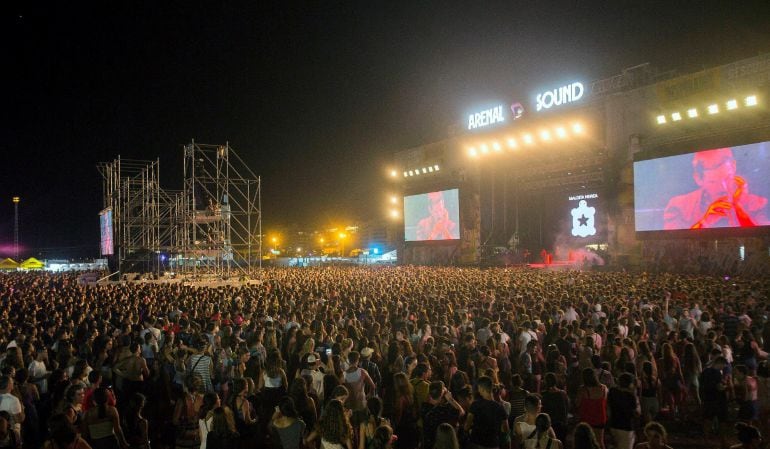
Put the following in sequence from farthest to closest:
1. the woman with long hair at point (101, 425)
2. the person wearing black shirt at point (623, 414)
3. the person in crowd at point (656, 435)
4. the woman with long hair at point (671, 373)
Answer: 1. the woman with long hair at point (671, 373)
2. the person wearing black shirt at point (623, 414)
3. the woman with long hair at point (101, 425)
4. the person in crowd at point (656, 435)

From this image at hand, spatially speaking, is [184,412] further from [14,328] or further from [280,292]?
[280,292]

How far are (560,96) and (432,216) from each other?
552 inches

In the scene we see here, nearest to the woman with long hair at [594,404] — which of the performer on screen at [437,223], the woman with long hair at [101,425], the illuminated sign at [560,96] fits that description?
the woman with long hair at [101,425]

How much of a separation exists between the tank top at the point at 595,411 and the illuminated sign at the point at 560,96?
28455mm

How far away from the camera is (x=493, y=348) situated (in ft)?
26.2

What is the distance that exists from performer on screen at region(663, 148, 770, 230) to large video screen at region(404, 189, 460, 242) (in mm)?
16348

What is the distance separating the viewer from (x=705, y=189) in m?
25.5

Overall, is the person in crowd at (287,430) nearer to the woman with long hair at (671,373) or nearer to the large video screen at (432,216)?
the woman with long hair at (671,373)

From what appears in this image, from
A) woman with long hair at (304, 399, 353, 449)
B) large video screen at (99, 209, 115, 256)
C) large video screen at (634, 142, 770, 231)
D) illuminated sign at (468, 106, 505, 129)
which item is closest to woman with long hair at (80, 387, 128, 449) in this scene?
woman with long hair at (304, 399, 353, 449)

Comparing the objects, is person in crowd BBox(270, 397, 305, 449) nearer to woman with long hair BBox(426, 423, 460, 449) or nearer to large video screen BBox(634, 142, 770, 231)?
woman with long hair BBox(426, 423, 460, 449)

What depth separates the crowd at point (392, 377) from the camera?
16.7 feet

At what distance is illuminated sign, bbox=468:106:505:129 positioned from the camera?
35.4 metres

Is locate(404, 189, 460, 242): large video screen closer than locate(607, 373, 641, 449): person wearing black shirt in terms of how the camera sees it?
No

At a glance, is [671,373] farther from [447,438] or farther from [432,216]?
[432,216]
